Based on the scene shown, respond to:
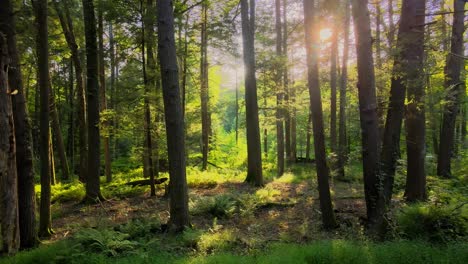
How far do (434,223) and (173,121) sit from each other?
5491 millimetres

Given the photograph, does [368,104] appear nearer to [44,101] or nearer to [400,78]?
[400,78]

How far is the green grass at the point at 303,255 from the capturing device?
17.1 ft

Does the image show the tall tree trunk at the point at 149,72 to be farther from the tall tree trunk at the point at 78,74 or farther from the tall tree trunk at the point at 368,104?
the tall tree trunk at the point at 368,104

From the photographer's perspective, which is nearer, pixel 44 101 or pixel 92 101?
pixel 44 101

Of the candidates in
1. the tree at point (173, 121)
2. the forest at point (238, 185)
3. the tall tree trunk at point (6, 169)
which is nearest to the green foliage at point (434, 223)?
the forest at point (238, 185)

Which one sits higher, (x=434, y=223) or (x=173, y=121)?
(x=173, y=121)

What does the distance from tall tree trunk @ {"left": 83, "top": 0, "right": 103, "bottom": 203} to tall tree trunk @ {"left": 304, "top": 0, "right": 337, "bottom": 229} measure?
745 cm

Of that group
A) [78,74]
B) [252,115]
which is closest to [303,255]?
[252,115]

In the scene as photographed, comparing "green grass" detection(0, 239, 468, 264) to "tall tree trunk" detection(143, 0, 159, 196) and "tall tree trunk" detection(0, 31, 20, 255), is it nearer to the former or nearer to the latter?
"tall tree trunk" detection(0, 31, 20, 255)

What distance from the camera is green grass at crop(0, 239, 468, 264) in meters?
5.22

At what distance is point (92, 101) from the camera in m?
11.6

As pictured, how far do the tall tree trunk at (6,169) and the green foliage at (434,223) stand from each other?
23.5ft

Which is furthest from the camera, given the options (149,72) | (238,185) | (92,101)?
(238,185)

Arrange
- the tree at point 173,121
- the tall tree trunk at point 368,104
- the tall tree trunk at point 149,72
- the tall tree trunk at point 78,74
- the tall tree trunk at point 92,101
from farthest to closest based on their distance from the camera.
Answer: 1. the tall tree trunk at point 78,74
2. the tall tree trunk at point 92,101
3. the tall tree trunk at point 149,72
4. the tree at point 173,121
5. the tall tree trunk at point 368,104
